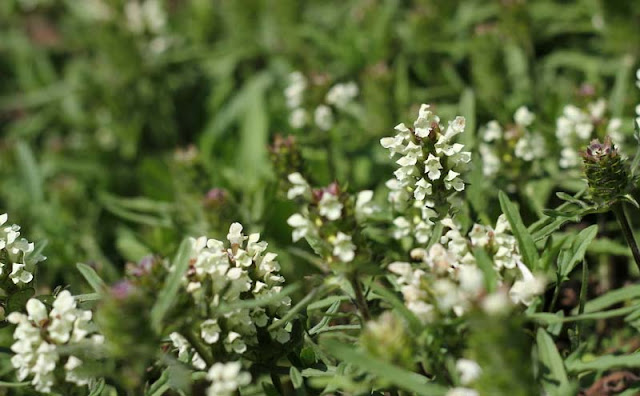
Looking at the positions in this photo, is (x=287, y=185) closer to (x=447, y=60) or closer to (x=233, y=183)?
(x=233, y=183)

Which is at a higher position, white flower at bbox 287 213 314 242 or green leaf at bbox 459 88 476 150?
white flower at bbox 287 213 314 242

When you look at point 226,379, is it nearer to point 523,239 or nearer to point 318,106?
point 523,239

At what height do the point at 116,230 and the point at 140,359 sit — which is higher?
the point at 140,359

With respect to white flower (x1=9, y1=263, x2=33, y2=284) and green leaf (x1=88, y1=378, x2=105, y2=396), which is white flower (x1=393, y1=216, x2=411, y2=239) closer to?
green leaf (x1=88, y1=378, x2=105, y2=396)

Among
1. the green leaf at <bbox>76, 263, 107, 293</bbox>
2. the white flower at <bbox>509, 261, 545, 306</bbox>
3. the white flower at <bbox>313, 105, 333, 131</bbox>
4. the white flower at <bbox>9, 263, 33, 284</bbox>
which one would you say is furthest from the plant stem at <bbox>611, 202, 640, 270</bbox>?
the white flower at <bbox>9, 263, 33, 284</bbox>

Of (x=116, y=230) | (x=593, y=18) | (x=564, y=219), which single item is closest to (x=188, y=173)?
(x=116, y=230)
